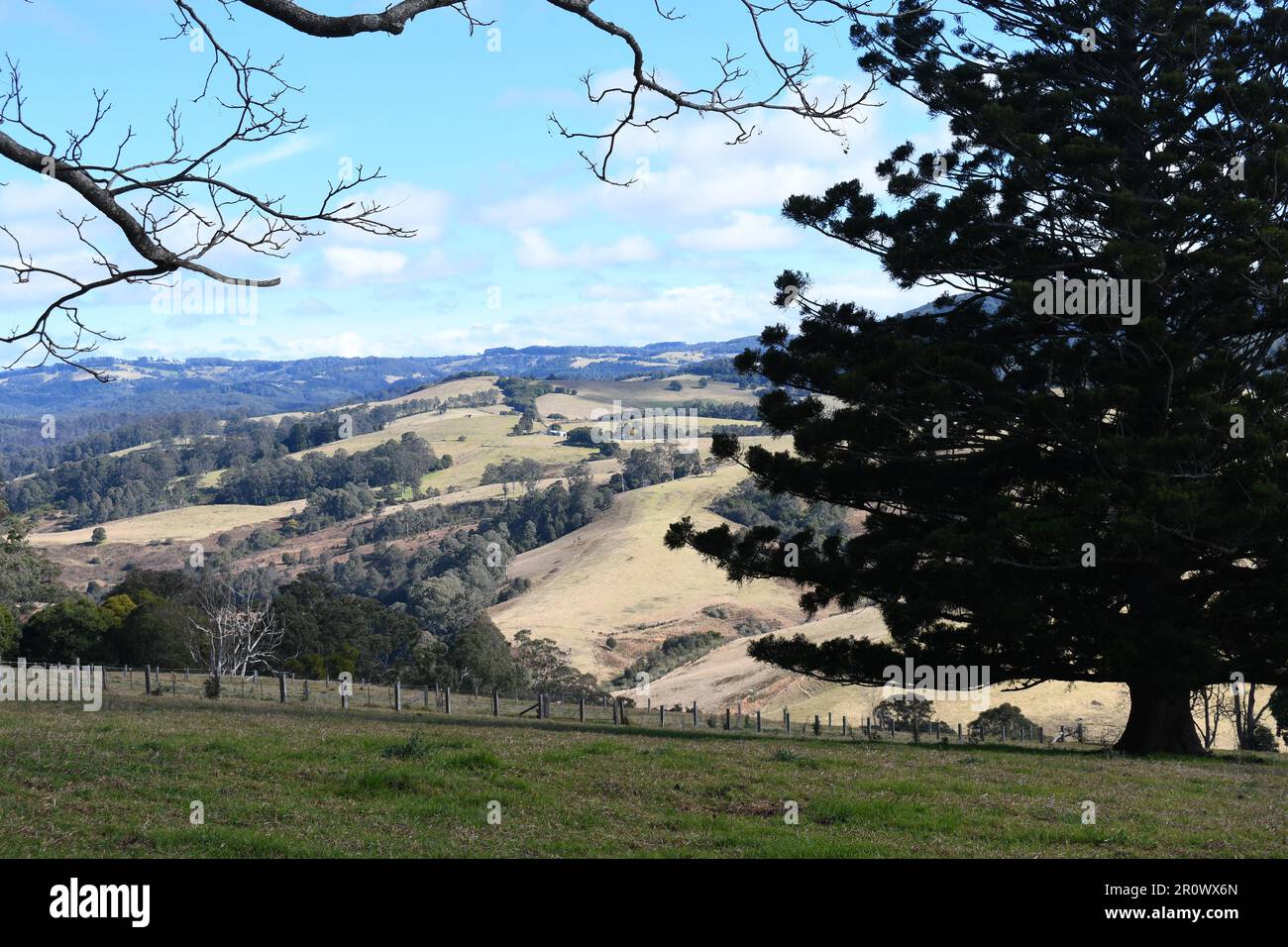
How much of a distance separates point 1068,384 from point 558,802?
16730 mm

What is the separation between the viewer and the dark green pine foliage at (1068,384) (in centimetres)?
2153

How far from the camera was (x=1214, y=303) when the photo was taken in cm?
2344

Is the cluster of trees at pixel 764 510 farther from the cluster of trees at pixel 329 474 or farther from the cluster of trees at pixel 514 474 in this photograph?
the cluster of trees at pixel 329 474

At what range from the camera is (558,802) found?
10602 millimetres

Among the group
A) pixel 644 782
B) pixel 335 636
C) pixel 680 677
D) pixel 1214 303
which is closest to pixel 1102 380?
pixel 1214 303

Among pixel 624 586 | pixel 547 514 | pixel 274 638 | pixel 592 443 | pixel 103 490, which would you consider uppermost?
pixel 592 443

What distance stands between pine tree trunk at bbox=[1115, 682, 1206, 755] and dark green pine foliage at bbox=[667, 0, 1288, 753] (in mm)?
44

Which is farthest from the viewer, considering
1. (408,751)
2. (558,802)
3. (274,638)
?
(274,638)

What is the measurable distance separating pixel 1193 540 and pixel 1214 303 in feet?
16.5

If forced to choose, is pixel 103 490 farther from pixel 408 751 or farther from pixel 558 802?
pixel 558 802

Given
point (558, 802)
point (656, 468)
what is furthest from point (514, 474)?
point (558, 802)

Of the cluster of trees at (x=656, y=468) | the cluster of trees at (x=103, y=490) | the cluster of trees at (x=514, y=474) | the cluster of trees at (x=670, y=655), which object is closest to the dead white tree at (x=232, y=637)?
the cluster of trees at (x=670, y=655)

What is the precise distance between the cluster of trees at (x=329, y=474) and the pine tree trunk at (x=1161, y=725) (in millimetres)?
161464

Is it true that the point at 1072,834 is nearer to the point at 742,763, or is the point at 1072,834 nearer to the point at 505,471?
the point at 742,763
